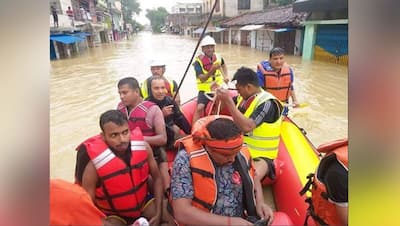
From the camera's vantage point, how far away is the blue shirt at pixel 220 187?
3.56 feet

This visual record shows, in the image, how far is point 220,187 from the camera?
111 centimetres

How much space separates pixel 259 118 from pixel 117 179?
2.50 feet

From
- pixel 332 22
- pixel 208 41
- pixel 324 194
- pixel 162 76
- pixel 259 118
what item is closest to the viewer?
pixel 332 22

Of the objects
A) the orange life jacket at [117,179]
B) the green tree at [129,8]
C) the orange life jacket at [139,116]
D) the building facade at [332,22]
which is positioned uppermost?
the green tree at [129,8]

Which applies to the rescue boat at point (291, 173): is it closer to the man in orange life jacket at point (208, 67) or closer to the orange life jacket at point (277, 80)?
the orange life jacket at point (277, 80)

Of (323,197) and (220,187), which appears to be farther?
(220,187)

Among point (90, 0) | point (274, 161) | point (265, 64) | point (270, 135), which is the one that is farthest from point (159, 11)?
point (265, 64)

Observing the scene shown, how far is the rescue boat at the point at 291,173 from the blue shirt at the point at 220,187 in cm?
21

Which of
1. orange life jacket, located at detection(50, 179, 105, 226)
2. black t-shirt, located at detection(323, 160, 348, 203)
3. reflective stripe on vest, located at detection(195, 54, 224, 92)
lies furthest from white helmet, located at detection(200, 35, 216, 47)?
orange life jacket, located at detection(50, 179, 105, 226)

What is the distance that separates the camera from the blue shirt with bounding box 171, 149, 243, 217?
1086 mm

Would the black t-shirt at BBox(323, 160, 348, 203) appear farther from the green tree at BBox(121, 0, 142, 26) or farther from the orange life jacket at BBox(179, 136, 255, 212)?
the green tree at BBox(121, 0, 142, 26)

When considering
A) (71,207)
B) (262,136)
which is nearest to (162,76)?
(262,136)

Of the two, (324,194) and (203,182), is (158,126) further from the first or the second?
(324,194)

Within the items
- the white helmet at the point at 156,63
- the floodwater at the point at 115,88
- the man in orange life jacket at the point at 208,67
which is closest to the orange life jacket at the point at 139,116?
the floodwater at the point at 115,88
